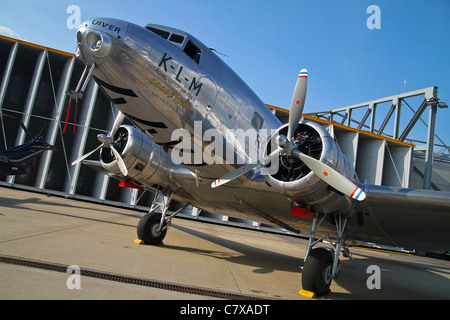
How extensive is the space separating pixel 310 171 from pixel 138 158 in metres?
4.79

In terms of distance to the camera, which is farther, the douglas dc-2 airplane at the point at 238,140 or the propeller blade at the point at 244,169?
the propeller blade at the point at 244,169

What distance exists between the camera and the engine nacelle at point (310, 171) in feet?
17.1

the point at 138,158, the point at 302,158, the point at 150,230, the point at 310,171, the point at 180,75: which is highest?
the point at 180,75

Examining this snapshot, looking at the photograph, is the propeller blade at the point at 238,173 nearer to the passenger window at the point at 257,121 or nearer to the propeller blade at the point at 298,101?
the propeller blade at the point at 298,101

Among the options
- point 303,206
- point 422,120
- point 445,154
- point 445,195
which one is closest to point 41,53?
point 303,206

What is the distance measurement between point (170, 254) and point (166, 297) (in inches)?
140

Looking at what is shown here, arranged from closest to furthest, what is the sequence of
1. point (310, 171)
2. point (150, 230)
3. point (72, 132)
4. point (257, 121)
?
point (310, 171)
point (257, 121)
point (150, 230)
point (72, 132)

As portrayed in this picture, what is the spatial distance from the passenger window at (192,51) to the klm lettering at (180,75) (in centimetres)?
43

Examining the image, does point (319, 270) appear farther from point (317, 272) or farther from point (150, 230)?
point (150, 230)

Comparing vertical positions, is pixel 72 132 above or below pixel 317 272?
above

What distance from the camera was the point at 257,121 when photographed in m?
7.05
